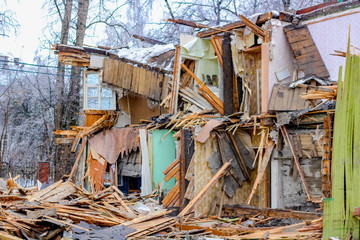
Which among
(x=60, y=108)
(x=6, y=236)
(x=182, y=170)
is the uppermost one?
(x=60, y=108)

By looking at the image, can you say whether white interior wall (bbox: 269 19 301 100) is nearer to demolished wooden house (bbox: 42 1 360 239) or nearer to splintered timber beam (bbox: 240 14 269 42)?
demolished wooden house (bbox: 42 1 360 239)

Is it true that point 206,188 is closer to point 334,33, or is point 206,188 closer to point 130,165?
point 334,33

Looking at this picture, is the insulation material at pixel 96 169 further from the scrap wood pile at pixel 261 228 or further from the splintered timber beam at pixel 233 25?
the scrap wood pile at pixel 261 228

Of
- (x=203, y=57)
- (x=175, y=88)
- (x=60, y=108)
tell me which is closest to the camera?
(x=203, y=57)

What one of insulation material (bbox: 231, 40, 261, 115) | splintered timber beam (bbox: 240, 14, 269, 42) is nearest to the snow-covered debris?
insulation material (bbox: 231, 40, 261, 115)

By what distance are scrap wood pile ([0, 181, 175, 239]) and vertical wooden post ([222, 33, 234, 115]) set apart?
16.4 ft

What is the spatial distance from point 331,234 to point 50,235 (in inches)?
193

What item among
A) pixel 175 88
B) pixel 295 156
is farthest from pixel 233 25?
pixel 295 156

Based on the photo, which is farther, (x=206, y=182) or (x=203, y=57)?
(x=203, y=57)

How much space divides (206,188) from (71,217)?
441 cm

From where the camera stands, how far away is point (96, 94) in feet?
61.9

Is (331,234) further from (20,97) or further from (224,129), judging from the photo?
(20,97)

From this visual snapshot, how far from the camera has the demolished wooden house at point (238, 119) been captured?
12.4 meters

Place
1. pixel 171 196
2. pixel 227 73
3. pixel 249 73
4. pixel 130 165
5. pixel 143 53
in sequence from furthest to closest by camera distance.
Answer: pixel 143 53
pixel 130 165
pixel 227 73
pixel 249 73
pixel 171 196
